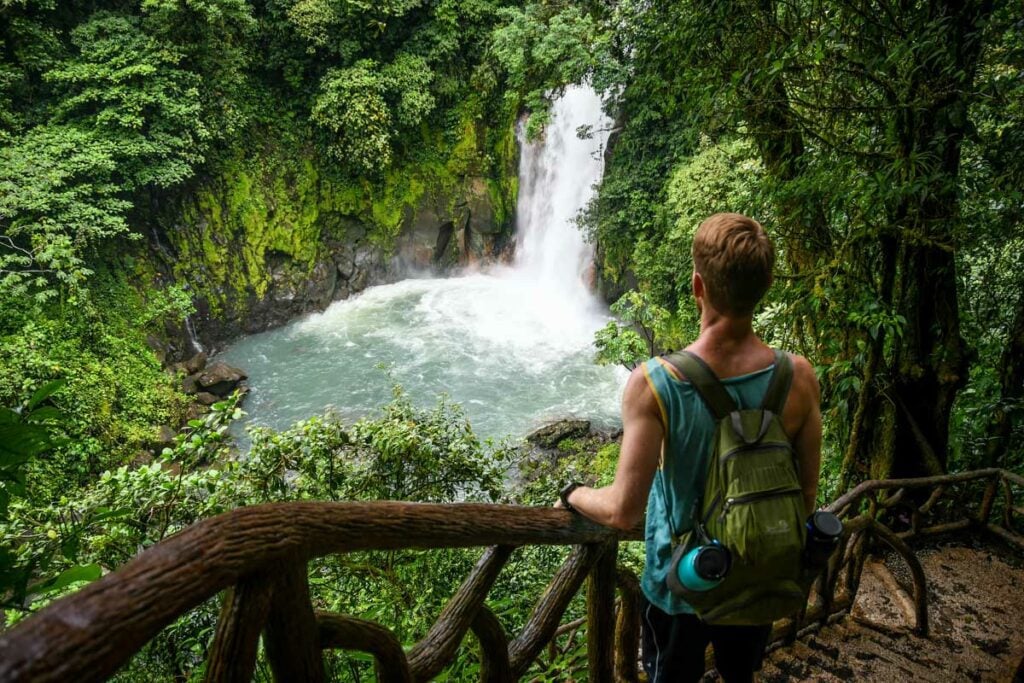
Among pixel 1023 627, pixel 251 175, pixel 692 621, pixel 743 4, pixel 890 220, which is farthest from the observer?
pixel 251 175

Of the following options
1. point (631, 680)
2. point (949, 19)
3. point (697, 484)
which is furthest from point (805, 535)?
point (949, 19)

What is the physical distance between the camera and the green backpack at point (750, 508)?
1.26 meters

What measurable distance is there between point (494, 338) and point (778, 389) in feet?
44.1

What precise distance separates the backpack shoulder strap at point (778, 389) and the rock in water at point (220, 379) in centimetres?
1283

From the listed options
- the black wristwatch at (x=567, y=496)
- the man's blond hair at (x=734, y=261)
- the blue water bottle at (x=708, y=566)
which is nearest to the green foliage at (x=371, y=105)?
the black wristwatch at (x=567, y=496)

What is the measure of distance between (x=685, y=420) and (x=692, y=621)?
2.00 feet

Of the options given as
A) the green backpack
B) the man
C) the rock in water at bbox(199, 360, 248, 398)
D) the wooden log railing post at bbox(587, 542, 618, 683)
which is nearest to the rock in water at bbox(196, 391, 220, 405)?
the rock in water at bbox(199, 360, 248, 398)

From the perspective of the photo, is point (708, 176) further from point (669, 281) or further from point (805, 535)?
point (805, 535)

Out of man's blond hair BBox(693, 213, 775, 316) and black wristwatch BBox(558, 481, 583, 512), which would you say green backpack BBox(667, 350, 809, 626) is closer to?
man's blond hair BBox(693, 213, 775, 316)

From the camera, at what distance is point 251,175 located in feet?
49.5

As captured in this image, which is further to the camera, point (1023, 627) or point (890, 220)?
point (890, 220)

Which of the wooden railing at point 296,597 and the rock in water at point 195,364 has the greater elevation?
the wooden railing at point 296,597

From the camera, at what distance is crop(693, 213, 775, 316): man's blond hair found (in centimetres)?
124

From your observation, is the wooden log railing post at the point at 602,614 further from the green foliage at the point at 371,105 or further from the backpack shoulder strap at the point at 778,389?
the green foliage at the point at 371,105
